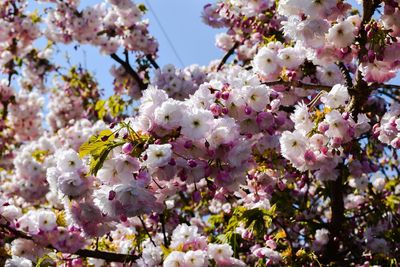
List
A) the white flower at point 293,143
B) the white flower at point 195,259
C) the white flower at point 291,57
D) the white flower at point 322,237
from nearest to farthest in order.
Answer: the white flower at point 195,259 → the white flower at point 293,143 → the white flower at point 291,57 → the white flower at point 322,237

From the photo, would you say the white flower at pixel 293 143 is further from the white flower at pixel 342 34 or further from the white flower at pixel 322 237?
the white flower at pixel 322 237

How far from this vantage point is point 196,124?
235 cm

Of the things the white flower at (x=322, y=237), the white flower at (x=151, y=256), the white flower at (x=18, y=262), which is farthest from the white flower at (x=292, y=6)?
the white flower at (x=322, y=237)

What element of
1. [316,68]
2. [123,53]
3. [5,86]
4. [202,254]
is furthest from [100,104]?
[202,254]

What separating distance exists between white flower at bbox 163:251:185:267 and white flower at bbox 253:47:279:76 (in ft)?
5.31

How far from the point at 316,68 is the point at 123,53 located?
4.41 meters

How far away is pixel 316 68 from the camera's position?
374cm

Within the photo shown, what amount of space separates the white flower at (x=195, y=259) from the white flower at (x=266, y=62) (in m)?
1.58

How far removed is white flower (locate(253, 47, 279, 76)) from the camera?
344 centimetres

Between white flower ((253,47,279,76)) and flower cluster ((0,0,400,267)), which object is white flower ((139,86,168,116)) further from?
white flower ((253,47,279,76))

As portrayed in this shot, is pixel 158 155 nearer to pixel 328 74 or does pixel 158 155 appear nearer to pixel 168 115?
pixel 168 115

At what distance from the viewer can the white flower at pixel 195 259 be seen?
87.0 inches

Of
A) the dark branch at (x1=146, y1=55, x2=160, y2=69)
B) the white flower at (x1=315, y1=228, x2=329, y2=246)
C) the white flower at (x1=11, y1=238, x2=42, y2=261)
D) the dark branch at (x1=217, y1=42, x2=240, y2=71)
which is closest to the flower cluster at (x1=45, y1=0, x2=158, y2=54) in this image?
the dark branch at (x1=146, y1=55, x2=160, y2=69)

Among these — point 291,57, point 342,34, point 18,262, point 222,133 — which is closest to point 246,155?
point 222,133
